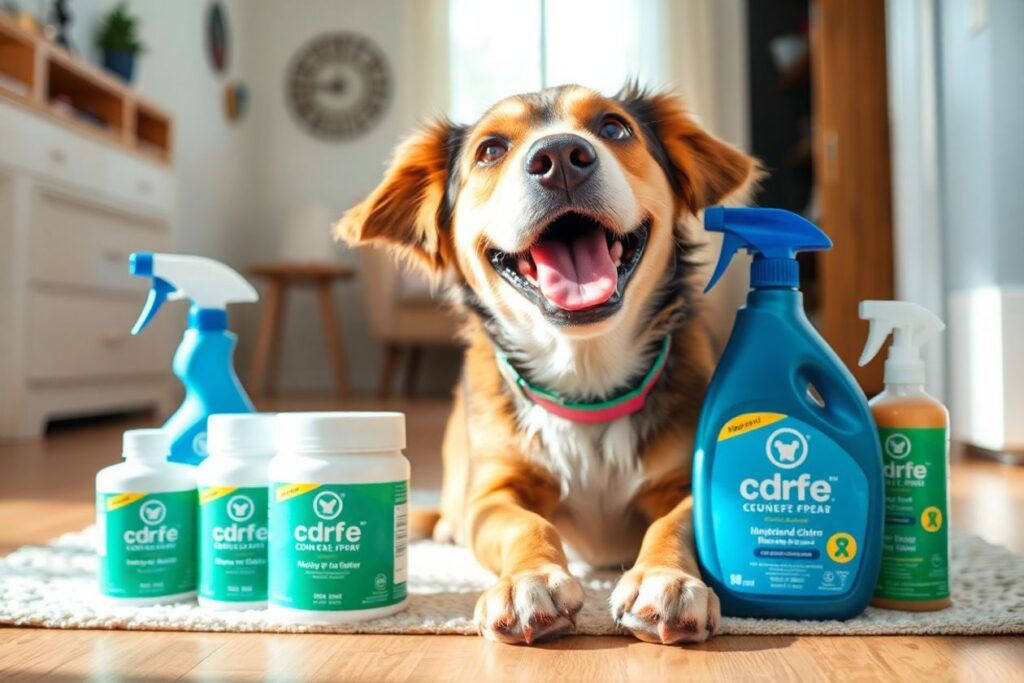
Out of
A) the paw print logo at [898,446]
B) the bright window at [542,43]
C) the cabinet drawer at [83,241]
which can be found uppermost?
the bright window at [542,43]

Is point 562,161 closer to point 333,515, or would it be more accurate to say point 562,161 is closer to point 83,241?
point 333,515

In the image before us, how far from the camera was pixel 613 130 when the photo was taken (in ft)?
3.85

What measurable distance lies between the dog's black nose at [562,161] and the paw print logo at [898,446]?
1.40 feet

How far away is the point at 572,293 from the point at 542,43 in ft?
16.4

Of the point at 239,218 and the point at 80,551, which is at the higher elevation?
the point at 239,218

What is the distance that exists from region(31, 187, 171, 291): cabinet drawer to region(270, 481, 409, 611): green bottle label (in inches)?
99.0

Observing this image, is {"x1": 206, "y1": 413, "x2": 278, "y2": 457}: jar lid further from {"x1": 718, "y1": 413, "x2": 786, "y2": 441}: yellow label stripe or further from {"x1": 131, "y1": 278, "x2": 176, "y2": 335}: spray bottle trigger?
{"x1": 718, "y1": 413, "x2": 786, "y2": 441}: yellow label stripe

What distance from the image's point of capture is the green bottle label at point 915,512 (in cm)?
94

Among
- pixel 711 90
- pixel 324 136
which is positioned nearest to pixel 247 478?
pixel 711 90

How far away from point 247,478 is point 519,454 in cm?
35

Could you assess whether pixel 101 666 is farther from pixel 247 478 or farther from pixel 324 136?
pixel 324 136

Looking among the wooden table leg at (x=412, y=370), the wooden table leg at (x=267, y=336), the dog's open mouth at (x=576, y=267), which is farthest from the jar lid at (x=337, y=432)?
→ the wooden table leg at (x=412, y=370)

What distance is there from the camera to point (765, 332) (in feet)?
3.11

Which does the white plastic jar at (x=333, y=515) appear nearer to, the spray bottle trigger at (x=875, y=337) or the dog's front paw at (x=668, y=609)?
the dog's front paw at (x=668, y=609)
